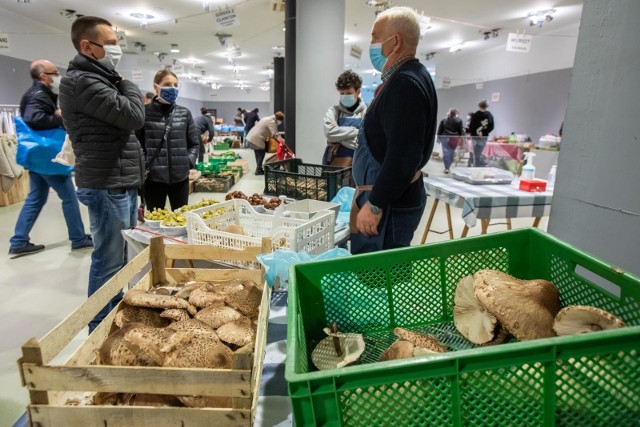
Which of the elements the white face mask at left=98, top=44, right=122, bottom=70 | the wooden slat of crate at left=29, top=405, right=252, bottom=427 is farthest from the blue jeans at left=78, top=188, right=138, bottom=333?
the wooden slat of crate at left=29, top=405, right=252, bottom=427

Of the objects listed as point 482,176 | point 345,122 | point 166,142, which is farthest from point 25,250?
point 482,176

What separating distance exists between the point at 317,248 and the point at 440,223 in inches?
163

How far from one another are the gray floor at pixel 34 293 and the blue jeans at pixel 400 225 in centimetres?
191

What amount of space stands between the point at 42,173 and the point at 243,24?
23.4 ft

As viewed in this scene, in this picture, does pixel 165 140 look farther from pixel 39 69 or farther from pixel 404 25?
pixel 404 25

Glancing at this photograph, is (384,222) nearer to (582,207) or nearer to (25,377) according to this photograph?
(582,207)

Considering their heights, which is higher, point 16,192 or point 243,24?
point 243,24

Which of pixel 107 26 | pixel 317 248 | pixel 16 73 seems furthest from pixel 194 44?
pixel 317 248

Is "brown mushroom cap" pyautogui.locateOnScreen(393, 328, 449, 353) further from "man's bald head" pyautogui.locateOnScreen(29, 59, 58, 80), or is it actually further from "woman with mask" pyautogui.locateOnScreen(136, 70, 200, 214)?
"man's bald head" pyautogui.locateOnScreen(29, 59, 58, 80)

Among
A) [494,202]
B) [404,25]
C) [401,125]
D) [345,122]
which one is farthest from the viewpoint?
[345,122]

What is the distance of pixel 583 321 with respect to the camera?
834 millimetres

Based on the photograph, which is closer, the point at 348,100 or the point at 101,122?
the point at 101,122

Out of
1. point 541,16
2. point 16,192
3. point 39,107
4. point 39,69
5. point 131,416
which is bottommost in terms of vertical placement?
point 16,192

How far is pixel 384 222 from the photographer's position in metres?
1.73
